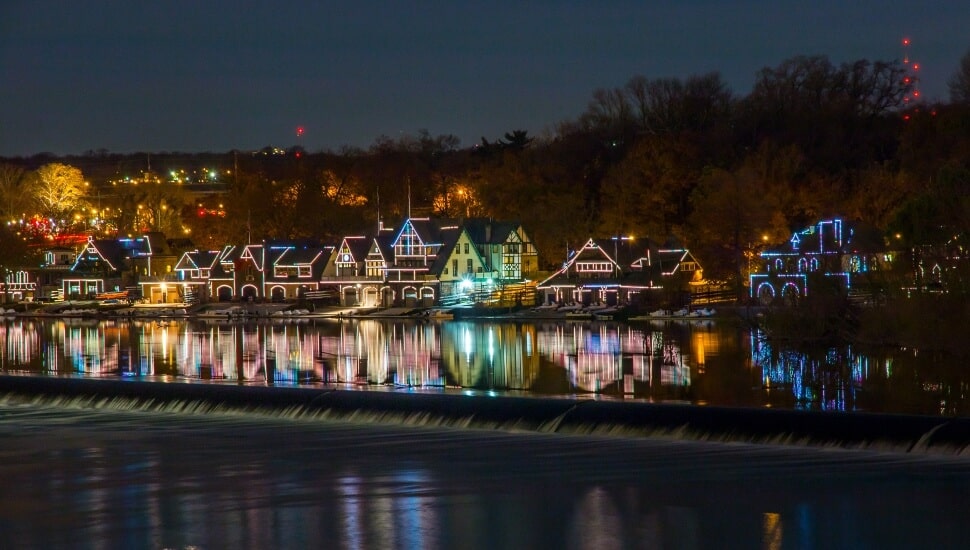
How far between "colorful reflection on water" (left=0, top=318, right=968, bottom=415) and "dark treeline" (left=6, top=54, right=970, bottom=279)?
51.4 ft

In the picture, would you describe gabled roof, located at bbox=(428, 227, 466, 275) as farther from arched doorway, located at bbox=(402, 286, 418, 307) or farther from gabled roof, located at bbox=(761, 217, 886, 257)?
gabled roof, located at bbox=(761, 217, 886, 257)

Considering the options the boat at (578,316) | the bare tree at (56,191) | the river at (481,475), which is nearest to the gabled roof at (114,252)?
the bare tree at (56,191)

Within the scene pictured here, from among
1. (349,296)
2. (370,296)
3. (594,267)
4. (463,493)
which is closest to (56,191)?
(349,296)

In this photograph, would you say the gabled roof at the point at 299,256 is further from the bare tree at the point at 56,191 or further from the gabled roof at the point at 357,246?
the bare tree at the point at 56,191

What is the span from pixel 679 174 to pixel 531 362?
35566 millimetres

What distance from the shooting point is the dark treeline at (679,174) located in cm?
6015

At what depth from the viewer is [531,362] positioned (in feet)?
106

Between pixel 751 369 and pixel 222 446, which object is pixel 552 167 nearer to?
pixel 751 369

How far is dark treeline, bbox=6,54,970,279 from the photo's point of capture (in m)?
60.2

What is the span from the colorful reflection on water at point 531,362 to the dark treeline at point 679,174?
15.7 meters

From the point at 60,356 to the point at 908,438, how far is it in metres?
27.8

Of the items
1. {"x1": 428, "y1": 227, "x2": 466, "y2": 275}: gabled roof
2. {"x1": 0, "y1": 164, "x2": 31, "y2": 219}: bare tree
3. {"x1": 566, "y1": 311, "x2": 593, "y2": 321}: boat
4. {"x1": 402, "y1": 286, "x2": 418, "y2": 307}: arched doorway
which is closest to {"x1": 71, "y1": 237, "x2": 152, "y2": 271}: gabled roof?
{"x1": 0, "y1": 164, "x2": 31, "y2": 219}: bare tree

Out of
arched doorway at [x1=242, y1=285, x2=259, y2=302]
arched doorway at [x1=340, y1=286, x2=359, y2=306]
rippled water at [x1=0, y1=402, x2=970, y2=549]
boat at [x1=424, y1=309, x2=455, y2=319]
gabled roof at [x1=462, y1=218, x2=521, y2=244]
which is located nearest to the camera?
rippled water at [x1=0, y1=402, x2=970, y2=549]

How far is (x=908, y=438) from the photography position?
1748 centimetres
